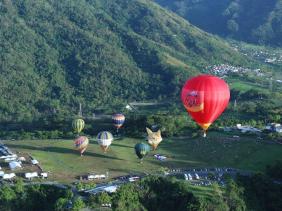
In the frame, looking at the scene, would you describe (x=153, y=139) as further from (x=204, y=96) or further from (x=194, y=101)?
(x=204, y=96)

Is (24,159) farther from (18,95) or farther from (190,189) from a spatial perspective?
(18,95)

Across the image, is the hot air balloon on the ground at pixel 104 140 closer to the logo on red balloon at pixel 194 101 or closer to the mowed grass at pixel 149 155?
the mowed grass at pixel 149 155

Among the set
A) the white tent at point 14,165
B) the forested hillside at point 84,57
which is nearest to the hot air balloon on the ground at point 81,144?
the white tent at point 14,165

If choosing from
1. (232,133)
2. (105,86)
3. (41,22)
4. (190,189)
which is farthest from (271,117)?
(41,22)

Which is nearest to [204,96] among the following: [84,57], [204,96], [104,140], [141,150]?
[204,96]

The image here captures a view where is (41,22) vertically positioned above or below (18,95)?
above
